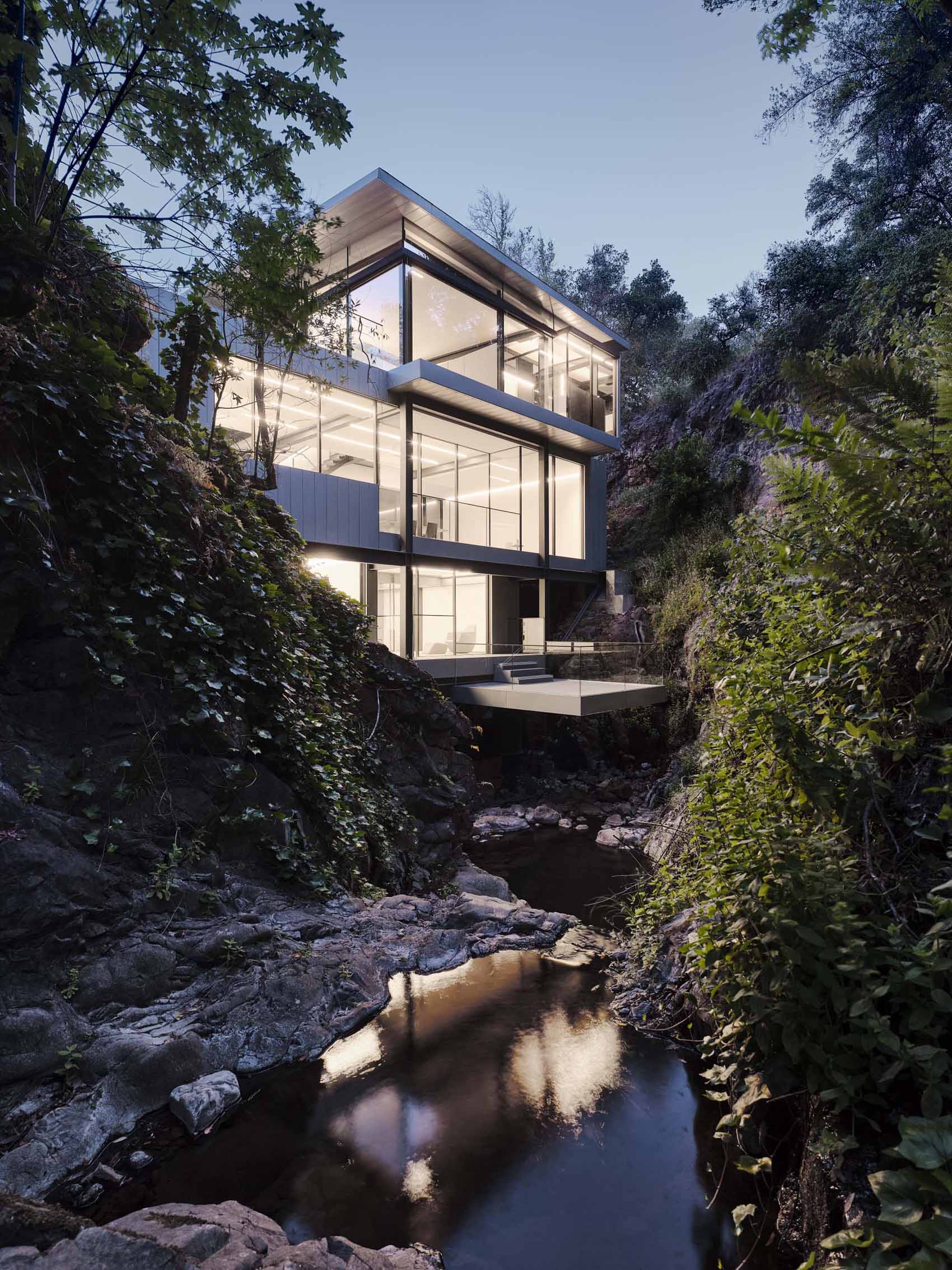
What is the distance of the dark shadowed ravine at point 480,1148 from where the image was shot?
2.63 meters

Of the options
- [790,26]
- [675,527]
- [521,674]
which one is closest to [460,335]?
[675,527]

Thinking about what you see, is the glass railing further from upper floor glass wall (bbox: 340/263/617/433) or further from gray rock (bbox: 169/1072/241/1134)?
gray rock (bbox: 169/1072/241/1134)

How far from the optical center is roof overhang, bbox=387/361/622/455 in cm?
1227

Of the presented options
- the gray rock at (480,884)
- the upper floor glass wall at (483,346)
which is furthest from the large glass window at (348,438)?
the gray rock at (480,884)

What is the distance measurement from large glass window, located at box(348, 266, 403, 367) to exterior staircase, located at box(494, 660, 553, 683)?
6.69m

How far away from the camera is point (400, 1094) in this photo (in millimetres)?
3527

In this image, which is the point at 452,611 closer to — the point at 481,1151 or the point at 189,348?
the point at 189,348

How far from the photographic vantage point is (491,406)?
13586 millimetres

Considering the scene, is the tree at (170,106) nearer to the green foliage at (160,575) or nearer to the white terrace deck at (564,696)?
the green foliage at (160,575)

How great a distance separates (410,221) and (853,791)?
1346 centimetres

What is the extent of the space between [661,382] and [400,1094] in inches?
912

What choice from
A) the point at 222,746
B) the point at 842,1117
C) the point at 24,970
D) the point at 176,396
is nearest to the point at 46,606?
the point at 222,746

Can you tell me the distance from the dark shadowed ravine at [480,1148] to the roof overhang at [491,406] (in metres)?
10.8

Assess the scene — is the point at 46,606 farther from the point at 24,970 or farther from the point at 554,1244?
the point at 554,1244
